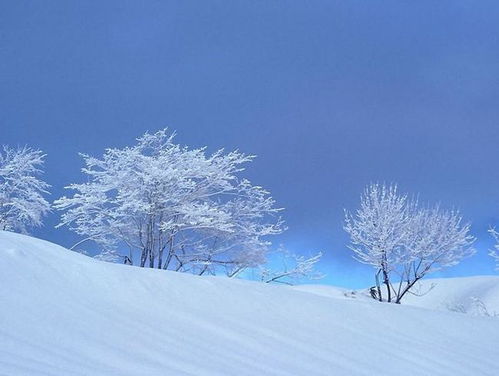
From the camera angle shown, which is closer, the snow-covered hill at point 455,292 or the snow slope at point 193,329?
the snow slope at point 193,329

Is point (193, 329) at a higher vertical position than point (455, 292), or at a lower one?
lower

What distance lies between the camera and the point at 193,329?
14.3 ft

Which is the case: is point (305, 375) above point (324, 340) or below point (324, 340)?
below

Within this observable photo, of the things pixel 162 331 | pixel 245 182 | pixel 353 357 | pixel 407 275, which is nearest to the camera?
pixel 162 331

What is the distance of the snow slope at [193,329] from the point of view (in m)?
3.34

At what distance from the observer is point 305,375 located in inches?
150

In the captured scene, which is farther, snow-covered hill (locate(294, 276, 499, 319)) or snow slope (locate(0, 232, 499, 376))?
snow-covered hill (locate(294, 276, 499, 319))

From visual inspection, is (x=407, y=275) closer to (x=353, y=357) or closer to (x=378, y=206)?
(x=378, y=206)

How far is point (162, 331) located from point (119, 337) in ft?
1.49

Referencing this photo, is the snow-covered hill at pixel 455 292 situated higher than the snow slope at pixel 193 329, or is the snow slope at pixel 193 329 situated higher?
the snow-covered hill at pixel 455 292

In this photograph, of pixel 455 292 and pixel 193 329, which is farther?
pixel 455 292

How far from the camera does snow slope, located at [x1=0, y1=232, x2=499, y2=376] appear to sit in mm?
3344

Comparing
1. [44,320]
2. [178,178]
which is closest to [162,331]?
[44,320]

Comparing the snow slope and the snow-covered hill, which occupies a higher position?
the snow-covered hill
